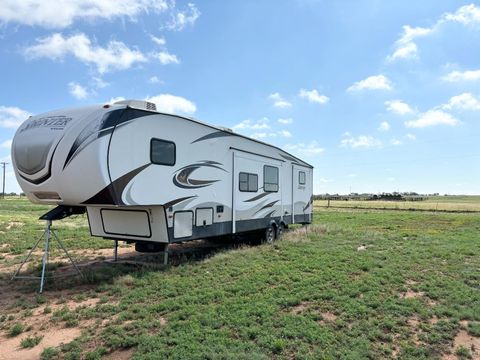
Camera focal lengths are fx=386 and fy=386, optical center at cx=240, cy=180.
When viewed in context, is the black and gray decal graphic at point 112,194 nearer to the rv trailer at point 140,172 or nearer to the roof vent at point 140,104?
the rv trailer at point 140,172

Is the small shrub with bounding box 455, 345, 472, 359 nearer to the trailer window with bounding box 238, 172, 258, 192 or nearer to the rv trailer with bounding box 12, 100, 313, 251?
the rv trailer with bounding box 12, 100, 313, 251

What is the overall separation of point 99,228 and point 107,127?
2.94m

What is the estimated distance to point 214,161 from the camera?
945 centimetres

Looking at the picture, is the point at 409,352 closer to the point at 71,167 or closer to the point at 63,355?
the point at 63,355

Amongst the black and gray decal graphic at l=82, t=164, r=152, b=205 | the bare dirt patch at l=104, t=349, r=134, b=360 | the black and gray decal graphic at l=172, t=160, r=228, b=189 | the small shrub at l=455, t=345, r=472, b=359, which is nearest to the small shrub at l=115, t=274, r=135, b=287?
the black and gray decal graphic at l=82, t=164, r=152, b=205

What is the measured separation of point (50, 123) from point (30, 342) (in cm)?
383


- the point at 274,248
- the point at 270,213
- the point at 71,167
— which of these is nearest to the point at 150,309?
the point at 71,167

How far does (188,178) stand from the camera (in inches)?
335

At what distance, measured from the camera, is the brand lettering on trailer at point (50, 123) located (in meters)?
6.76

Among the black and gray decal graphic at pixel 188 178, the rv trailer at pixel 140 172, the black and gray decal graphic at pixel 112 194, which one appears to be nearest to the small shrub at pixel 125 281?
the rv trailer at pixel 140 172

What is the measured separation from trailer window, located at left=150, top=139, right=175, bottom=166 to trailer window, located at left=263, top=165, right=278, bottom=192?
14.4ft

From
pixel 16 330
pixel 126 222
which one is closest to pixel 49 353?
pixel 16 330

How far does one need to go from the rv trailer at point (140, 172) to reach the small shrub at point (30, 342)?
8.16ft

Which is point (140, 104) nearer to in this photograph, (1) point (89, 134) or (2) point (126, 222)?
(1) point (89, 134)
